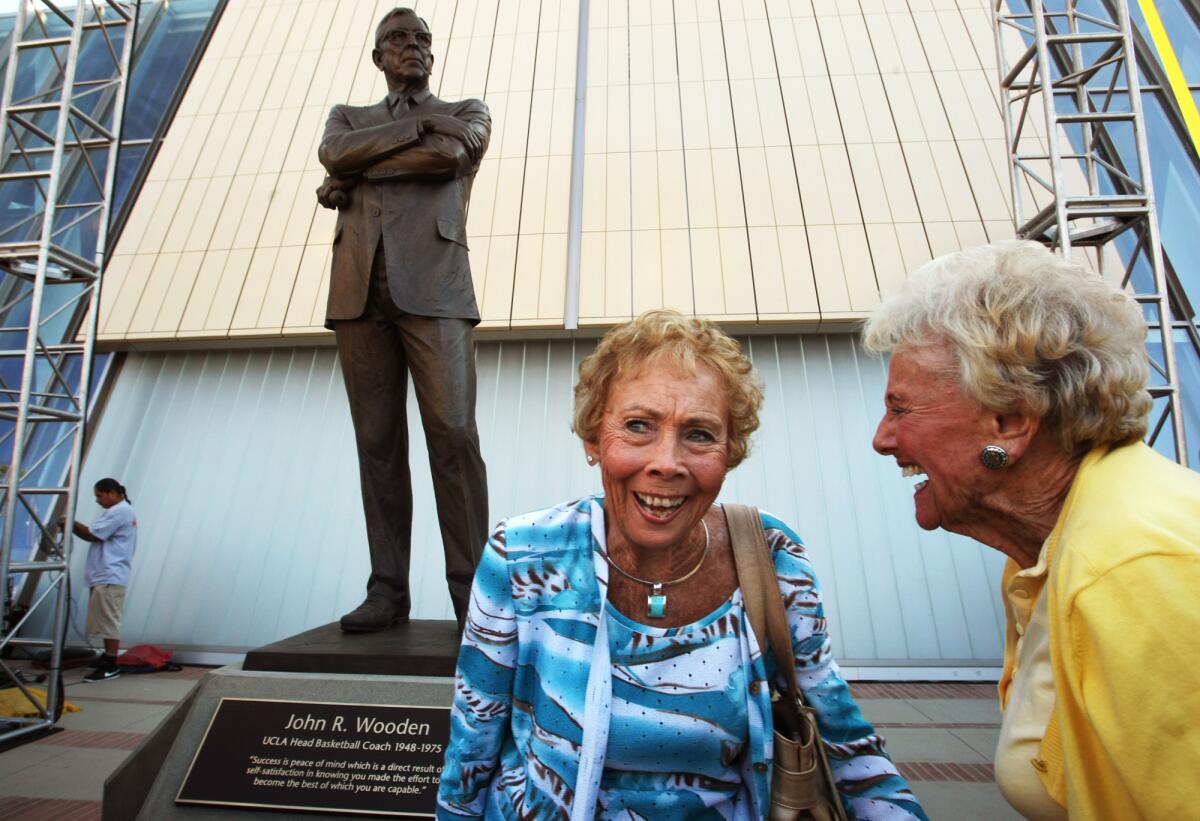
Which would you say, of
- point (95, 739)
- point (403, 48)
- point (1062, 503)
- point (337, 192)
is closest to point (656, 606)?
point (1062, 503)

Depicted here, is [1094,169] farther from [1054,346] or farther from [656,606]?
[656,606]

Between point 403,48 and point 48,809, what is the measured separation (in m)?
3.78

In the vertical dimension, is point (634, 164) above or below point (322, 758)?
above

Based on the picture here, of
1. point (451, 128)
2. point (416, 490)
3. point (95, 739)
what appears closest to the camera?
point (451, 128)

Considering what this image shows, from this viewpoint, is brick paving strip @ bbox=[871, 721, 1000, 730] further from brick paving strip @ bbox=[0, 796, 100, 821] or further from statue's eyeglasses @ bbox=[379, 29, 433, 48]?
statue's eyeglasses @ bbox=[379, 29, 433, 48]

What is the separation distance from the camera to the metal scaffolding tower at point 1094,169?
470cm

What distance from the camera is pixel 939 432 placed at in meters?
1.36

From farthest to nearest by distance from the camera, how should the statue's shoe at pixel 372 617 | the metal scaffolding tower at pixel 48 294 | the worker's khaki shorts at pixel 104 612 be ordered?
the worker's khaki shorts at pixel 104 612 < the metal scaffolding tower at pixel 48 294 < the statue's shoe at pixel 372 617

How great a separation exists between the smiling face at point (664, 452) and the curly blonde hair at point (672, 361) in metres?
0.03

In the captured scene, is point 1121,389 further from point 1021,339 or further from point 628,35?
point 628,35

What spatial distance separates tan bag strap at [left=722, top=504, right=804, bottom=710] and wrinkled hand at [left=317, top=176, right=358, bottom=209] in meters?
2.44

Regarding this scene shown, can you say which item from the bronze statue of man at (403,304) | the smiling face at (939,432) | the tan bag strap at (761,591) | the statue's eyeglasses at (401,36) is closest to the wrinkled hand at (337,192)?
the bronze statue of man at (403,304)

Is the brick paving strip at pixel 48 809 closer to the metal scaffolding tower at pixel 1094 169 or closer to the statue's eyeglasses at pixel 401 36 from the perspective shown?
the statue's eyeglasses at pixel 401 36

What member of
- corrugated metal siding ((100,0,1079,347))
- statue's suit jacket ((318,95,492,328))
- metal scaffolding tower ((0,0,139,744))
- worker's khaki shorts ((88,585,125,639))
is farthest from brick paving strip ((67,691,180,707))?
statue's suit jacket ((318,95,492,328))
